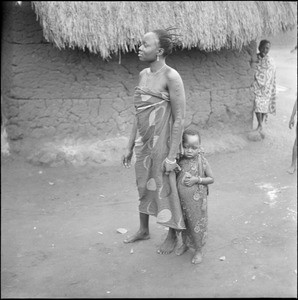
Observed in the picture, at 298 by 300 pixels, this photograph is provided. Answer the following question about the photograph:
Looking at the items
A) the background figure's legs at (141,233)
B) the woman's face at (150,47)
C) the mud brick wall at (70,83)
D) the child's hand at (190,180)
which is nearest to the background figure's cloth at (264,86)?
the mud brick wall at (70,83)

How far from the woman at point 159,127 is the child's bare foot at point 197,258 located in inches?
11.0

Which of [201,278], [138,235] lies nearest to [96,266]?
[138,235]

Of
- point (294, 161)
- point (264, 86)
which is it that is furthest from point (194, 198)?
point (264, 86)

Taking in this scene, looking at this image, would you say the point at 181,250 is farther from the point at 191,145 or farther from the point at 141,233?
the point at 191,145

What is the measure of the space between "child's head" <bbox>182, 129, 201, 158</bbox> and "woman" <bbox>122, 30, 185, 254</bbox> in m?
0.08

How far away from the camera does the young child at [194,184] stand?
3598mm

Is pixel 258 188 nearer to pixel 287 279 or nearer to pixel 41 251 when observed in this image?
pixel 287 279

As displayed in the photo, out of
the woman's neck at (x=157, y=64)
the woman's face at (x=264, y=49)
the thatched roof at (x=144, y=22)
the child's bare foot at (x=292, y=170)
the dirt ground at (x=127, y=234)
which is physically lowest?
the dirt ground at (x=127, y=234)

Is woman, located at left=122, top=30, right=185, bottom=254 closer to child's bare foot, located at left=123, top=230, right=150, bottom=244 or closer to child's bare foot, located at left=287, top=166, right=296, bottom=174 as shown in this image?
child's bare foot, located at left=123, top=230, right=150, bottom=244

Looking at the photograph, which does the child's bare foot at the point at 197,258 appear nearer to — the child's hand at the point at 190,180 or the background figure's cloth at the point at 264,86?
the child's hand at the point at 190,180

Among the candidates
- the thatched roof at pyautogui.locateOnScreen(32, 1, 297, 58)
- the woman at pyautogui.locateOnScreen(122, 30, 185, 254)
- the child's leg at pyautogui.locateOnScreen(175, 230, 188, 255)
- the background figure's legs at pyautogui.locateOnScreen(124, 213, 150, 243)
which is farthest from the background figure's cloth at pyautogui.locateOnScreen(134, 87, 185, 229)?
the thatched roof at pyautogui.locateOnScreen(32, 1, 297, 58)

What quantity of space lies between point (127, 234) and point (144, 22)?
2739 millimetres

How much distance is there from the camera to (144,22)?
5.87 meters

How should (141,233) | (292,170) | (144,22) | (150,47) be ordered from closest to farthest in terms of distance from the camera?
(150,47) → (141,233) → (144,22) → (292,170)
